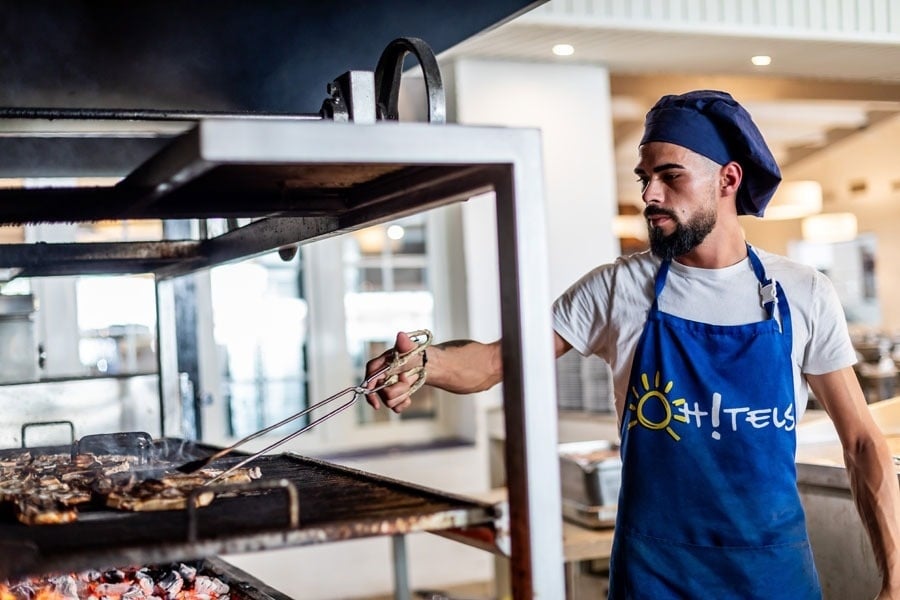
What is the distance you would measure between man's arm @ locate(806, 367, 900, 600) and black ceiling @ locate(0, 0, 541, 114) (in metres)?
0.98

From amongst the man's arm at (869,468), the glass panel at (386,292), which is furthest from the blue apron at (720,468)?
the glass panel at (386,292)

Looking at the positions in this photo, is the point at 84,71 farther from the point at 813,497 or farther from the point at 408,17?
the point at 813,497

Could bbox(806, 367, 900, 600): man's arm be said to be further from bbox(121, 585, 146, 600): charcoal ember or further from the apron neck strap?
bbox(121, 585, 146, 600): charcoal ember

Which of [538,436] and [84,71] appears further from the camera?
[84,71]

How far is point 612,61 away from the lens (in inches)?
226

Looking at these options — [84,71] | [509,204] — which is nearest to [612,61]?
[84,71]

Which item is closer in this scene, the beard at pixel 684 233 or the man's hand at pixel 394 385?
the man's hand at pixel 394 385

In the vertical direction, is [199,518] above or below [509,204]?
below

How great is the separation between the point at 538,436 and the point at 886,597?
1.16 m

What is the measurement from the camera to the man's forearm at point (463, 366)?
6.01 feet

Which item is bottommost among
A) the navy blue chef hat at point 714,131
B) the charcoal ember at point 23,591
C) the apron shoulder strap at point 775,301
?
the charcoal ember at point 23,591

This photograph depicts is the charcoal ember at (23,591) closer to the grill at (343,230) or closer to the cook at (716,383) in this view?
the grill at (343,230)

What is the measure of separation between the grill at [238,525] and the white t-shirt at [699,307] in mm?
808

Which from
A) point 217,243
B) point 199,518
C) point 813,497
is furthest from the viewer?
point 813,497
